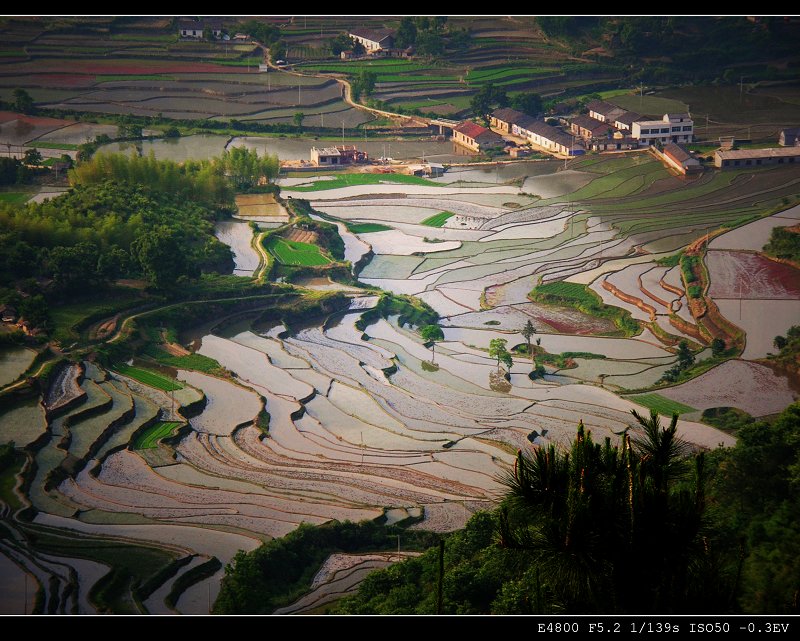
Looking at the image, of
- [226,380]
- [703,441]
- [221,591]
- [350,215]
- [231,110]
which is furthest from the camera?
[231,110]

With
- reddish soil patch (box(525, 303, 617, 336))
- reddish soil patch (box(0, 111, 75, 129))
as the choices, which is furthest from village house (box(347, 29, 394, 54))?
reddish soil patch (box(525, 303, 617, 336))

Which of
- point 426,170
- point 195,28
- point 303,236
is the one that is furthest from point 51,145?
point 195,28

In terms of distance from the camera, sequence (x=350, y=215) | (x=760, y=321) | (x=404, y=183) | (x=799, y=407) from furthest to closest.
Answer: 1. (x=404, y=183)
2. (x=350, y=215)
3. (x=760, y=321)
4. (x=799, y=407)

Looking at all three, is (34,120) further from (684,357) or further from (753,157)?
(684,357)

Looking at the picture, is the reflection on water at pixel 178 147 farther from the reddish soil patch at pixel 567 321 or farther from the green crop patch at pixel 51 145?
the reddish soil patch at pixel 567 321

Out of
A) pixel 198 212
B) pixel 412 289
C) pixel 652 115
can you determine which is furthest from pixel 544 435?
pixel 652 115

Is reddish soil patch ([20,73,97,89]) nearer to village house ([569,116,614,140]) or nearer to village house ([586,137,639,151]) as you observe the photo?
village house ([569,116,614,140])

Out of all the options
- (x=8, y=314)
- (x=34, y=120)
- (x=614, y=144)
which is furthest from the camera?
(x=614, y=144)

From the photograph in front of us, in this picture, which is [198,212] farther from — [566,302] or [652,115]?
[652,115]
